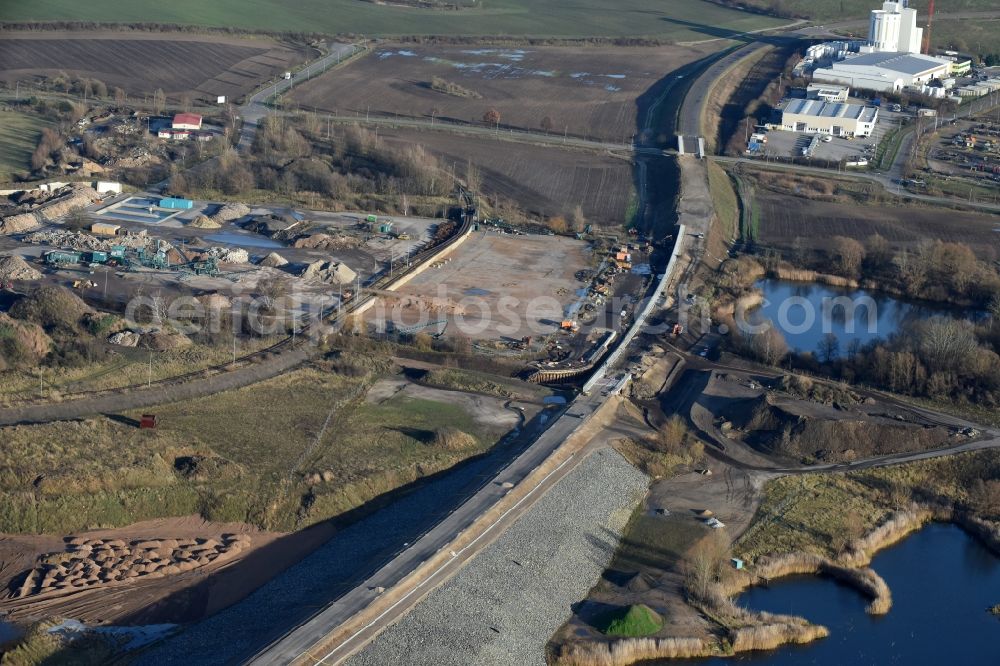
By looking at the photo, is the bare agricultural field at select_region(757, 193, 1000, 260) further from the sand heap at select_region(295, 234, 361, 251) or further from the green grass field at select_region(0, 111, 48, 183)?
the green grass field at select_region(0, 111, 48, 183)

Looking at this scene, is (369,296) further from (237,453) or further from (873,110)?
(873,110)

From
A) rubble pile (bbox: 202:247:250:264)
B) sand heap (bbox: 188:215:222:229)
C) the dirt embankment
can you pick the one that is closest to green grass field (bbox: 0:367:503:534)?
the dirt embankment

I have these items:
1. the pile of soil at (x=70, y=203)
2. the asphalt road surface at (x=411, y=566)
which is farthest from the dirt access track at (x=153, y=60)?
the asphalt road surface at (x=411, y=566)

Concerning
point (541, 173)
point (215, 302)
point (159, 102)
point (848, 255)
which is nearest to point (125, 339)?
point (215, 302)

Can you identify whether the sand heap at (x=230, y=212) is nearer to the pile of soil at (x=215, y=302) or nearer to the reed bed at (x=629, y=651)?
the pile of soil at (x=215, y=302)

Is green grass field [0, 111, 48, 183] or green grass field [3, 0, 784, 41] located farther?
green grass field [3, 0, 784, 41]

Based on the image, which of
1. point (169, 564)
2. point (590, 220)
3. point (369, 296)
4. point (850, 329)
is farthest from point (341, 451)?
point (590, 220)

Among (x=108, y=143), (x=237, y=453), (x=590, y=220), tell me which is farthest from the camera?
(x=108, y=143)
